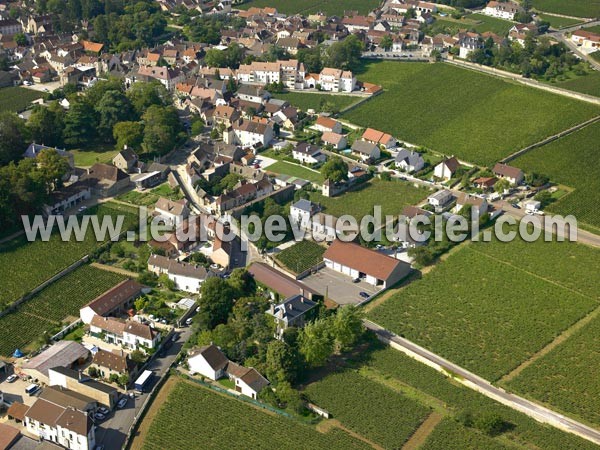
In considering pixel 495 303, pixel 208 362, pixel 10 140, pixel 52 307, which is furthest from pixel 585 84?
pixel 52 307

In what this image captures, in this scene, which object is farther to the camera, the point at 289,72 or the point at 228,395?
the point at 289,72

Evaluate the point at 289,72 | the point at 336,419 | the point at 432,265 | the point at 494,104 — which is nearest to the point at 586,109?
the point at 494,104

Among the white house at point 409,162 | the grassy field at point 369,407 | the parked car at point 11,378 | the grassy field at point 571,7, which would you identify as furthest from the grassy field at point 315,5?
the parked car at point 11,378

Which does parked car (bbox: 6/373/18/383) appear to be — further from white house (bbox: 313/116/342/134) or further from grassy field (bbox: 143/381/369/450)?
white house (bbox: 313/116/342/134)

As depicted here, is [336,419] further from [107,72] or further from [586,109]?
[107,72]

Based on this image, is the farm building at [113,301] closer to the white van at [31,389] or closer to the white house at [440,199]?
the white van at [31,389]
